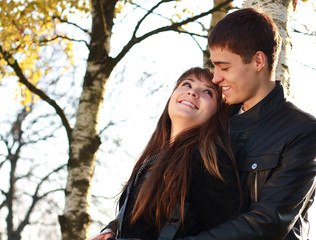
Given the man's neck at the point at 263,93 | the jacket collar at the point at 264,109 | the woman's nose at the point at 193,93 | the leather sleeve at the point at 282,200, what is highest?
the woman's nose at the point at 193,93

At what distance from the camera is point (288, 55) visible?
3.71m

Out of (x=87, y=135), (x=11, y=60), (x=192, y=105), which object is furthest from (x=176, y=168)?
(x=11, y=60)

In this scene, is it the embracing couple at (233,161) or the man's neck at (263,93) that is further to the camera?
the man's neck at (263,93)

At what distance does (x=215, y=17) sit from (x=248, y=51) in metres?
5.17

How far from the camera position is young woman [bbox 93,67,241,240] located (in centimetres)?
251

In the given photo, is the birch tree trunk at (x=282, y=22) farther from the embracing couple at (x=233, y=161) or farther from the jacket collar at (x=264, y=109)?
the jacket collar at (x=264, y=109)

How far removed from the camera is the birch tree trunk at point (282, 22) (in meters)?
3.61

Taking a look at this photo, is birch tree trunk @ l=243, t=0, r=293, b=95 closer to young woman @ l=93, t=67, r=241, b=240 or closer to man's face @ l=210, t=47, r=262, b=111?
young woman @ l=93, t=67, r=241, b=240

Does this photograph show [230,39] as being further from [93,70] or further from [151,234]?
[93,70]

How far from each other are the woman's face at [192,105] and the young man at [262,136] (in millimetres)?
171

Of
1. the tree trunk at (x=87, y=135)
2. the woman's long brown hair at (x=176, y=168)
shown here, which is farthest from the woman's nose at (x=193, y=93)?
the tree trunk at (x=87, y=135)

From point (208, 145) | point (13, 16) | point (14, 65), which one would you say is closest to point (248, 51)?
point (208, 145)

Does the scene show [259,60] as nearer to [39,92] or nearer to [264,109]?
[264,109]

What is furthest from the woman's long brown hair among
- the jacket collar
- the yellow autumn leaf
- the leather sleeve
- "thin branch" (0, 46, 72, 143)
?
the yellow autumn leaf
